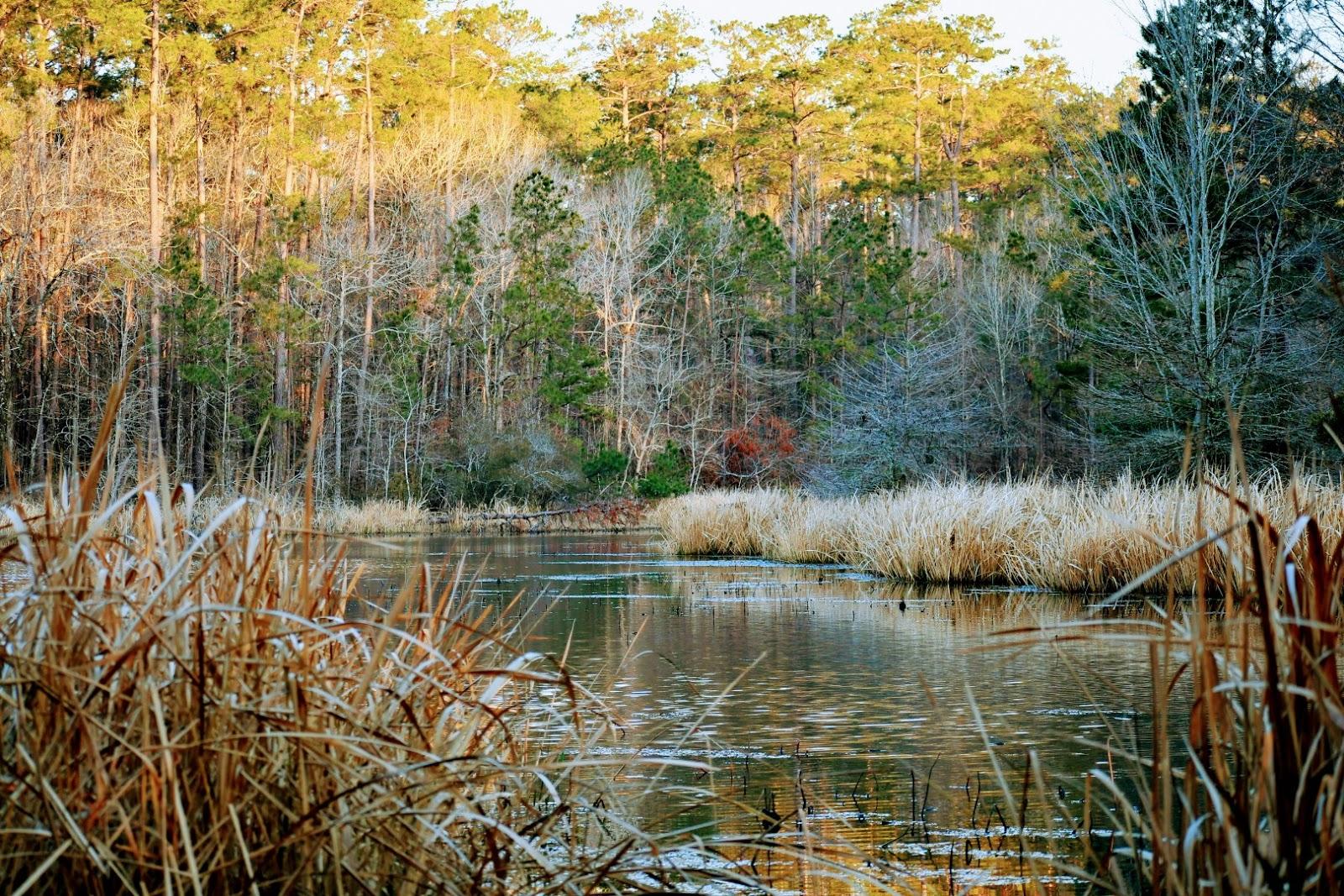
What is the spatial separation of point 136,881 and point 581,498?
96.7 feet

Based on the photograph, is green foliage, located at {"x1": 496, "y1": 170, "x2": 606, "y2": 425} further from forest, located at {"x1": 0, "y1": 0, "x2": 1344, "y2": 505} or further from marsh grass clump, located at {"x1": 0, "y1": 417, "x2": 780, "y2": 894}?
marsh grass clump, located at {"x1": 0, "y1": 417, "x2": 780, "y2": 894}

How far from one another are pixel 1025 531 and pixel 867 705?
286 inches

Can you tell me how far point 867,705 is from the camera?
21.4 ft

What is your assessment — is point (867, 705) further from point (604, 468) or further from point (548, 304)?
point (548, 304)

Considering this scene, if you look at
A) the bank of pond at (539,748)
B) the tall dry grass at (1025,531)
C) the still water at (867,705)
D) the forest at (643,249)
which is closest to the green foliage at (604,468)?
the forest at (643,249)

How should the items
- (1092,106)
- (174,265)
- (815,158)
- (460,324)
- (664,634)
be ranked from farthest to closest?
(815,158), (460,324), (174,265), (1092,106), (664,634)

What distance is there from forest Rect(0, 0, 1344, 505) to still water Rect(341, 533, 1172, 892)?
11.1 meters

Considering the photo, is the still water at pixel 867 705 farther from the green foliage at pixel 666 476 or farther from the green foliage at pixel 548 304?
the green foliage at pixel 548 304

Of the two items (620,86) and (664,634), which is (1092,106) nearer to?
(664,634)

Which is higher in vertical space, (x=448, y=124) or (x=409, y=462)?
(x=448, y=124)

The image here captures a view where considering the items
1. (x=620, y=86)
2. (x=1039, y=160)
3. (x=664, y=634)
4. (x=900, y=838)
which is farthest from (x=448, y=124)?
(x=900, y=838)

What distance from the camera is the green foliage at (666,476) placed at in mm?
33062

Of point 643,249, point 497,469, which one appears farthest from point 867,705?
point 643,249

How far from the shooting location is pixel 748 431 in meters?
39.8
